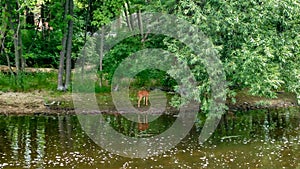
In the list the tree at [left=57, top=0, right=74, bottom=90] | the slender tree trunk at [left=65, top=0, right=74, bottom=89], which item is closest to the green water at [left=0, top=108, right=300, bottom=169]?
the tree at [left=57, top=0, right=74, bottom=90]

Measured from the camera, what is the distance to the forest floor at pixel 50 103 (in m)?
15.6

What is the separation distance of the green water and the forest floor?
2.38 ft

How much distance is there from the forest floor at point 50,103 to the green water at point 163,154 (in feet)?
2.38

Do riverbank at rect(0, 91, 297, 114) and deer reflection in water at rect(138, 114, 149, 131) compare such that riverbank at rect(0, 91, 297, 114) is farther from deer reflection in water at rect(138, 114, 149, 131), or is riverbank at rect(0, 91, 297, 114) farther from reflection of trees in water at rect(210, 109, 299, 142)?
deer reflection in water at rect(138, 114, 149, 131)

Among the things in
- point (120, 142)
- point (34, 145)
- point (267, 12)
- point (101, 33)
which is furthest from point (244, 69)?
point (101, 33)

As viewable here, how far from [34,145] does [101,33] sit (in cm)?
827

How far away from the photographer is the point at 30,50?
2058cm

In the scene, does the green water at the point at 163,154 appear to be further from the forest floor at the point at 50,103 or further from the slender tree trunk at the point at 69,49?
the slender tree trunk at the point at 69,49

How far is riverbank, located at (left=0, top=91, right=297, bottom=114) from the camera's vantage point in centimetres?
1565

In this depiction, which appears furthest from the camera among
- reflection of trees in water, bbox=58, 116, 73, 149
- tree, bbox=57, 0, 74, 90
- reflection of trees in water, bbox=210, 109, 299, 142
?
tree, bbox=57, 0, 74, 90

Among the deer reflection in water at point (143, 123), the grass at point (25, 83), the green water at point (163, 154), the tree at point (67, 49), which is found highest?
the tree at point (67, 49)

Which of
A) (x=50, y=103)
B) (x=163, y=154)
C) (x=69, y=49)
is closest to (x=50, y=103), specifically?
(x=50, y=103)

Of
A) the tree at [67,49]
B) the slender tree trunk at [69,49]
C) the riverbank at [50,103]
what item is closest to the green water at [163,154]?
the riverbank at [50,103]

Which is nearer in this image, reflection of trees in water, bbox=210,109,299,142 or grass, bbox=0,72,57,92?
reflection of trees in water, bbox=210,109,299,142
